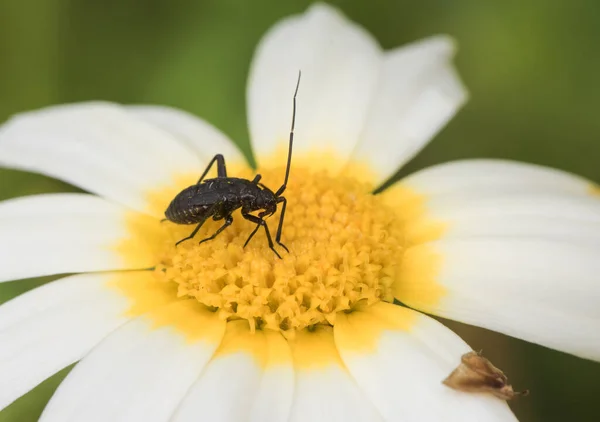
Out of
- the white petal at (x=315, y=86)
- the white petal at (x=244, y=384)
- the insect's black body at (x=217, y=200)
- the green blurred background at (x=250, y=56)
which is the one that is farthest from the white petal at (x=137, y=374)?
the green blurred background at (x=250, y=56)

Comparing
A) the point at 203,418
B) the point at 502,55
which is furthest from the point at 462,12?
the point at 203,418

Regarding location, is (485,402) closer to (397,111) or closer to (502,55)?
(397,111)

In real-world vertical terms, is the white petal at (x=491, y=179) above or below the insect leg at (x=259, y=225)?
above

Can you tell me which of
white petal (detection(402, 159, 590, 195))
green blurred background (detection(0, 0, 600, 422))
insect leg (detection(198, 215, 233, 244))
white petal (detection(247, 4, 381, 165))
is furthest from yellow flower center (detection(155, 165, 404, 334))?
green blurred background (detection(0, 0, 600, 422))

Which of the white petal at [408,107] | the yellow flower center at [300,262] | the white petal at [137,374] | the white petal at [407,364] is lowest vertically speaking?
the white petal at [137,374]

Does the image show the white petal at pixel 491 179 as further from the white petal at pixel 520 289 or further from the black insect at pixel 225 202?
the black insect at pixel 225 202

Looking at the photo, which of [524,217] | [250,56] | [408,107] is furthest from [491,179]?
[250,56]
